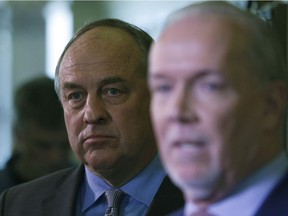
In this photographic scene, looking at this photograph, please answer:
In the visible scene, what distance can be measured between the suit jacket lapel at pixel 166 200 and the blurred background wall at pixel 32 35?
495 cm

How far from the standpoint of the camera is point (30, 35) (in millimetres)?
7852

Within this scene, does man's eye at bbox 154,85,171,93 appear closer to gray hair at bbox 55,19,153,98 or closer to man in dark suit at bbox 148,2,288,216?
man in dark suit at bbox 148,2,288,216

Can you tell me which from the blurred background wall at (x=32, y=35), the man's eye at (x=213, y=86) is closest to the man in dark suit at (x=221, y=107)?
the man's eye at (x=213, y=86)

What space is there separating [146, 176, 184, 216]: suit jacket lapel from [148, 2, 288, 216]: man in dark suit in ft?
2.29

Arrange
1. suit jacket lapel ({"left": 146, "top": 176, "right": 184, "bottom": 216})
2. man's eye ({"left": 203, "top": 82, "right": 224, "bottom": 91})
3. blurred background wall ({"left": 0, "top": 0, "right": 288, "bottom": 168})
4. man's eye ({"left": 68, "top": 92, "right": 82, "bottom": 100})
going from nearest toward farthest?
man's eye ({"left": 203, "top": 82, "right": 224, "bottom": 91}) → suit jacket lapel ({"left": 146, "top": 176, "right": 184, "bottom": 216}) → man's eye ({"left": 68, "top": 92, "right": 82, "bottom": 100}) → blurred background wall ({"left": 0, "top": 0, "right": 288, "bottom": 168})

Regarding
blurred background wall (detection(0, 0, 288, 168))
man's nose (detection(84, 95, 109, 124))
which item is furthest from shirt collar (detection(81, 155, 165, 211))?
blurred background wall (detection(0, 0, 288, 168))

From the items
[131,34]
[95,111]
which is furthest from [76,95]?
[131,34]

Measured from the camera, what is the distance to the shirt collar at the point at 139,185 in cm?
226

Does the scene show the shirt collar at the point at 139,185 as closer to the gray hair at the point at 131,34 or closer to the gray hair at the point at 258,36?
the gray hair at the point at 131,34

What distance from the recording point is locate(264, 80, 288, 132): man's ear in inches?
55.9

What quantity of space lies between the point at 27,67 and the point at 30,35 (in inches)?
12.9

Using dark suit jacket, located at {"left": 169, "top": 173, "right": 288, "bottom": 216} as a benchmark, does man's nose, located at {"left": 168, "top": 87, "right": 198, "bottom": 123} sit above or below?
above

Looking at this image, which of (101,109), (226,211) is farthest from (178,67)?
(101,109)

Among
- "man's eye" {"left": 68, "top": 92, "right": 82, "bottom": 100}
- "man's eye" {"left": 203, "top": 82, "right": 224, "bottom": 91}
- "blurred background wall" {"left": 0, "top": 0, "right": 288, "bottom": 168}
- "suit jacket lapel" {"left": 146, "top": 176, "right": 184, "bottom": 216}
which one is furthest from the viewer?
"blurred background wall" {"left": 0, "top": 0, "right": 288, "bottom": 168}
